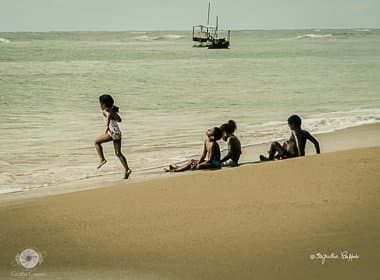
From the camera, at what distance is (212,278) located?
4.80 m

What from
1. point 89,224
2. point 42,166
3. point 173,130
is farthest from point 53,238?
point 173,130

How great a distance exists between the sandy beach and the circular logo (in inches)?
2.5

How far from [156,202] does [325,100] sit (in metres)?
16.1

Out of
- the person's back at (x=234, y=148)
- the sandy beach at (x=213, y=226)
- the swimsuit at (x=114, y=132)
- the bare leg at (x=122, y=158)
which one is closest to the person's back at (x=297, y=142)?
the person's back at (x=234, y=148)

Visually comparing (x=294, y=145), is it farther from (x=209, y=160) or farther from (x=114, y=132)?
(x=114, y=132)

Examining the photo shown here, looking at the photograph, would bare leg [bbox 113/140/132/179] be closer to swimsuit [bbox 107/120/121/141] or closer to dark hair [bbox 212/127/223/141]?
swimsuit [bbox 107/120/121/141]

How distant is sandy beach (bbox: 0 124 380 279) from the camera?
16.3 ft

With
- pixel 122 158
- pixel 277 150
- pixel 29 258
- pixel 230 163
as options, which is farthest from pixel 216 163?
pixel 29 258

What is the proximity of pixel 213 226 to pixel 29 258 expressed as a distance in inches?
61.5

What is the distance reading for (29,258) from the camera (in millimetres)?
5344
